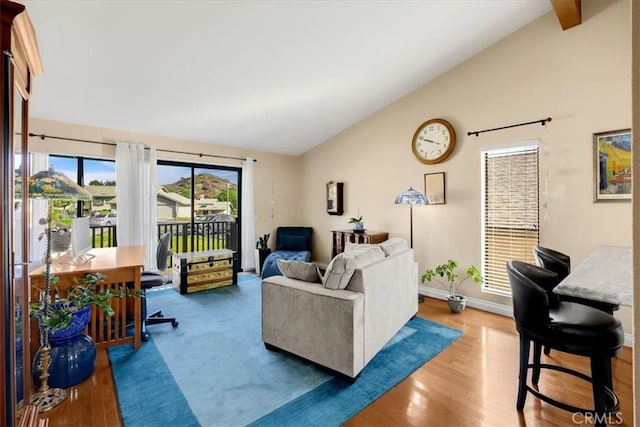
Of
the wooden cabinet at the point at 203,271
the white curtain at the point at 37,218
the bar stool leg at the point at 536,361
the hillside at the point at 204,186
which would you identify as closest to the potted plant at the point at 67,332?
the white curtain at the point at 37,218

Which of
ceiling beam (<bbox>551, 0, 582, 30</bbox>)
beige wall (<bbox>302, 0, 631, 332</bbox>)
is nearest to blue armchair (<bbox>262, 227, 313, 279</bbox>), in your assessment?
beige wall (<bbox>302, 0, 631, 332</bbox>)

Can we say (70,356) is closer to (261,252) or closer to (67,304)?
(67,304)

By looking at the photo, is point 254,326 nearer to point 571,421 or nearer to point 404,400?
point 404,400

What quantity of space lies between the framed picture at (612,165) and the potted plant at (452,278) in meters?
1.39

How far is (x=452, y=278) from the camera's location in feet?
11.8

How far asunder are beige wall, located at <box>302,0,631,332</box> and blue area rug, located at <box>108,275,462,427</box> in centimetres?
149

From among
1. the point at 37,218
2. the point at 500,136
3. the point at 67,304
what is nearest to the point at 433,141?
the point at 500,136

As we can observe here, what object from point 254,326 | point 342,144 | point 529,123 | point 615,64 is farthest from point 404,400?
point 342,144

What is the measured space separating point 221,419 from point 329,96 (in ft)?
12.4

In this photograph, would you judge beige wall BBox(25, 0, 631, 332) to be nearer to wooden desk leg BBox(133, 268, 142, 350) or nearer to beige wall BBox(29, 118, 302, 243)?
beige wall BBox(29, 118, 302, 243)

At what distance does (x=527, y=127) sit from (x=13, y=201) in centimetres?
424

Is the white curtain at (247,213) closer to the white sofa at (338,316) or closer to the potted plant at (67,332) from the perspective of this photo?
the white sofa at (338,316)

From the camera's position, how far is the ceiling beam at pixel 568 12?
2.71 metres

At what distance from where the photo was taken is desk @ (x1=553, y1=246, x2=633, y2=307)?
1.10 m
